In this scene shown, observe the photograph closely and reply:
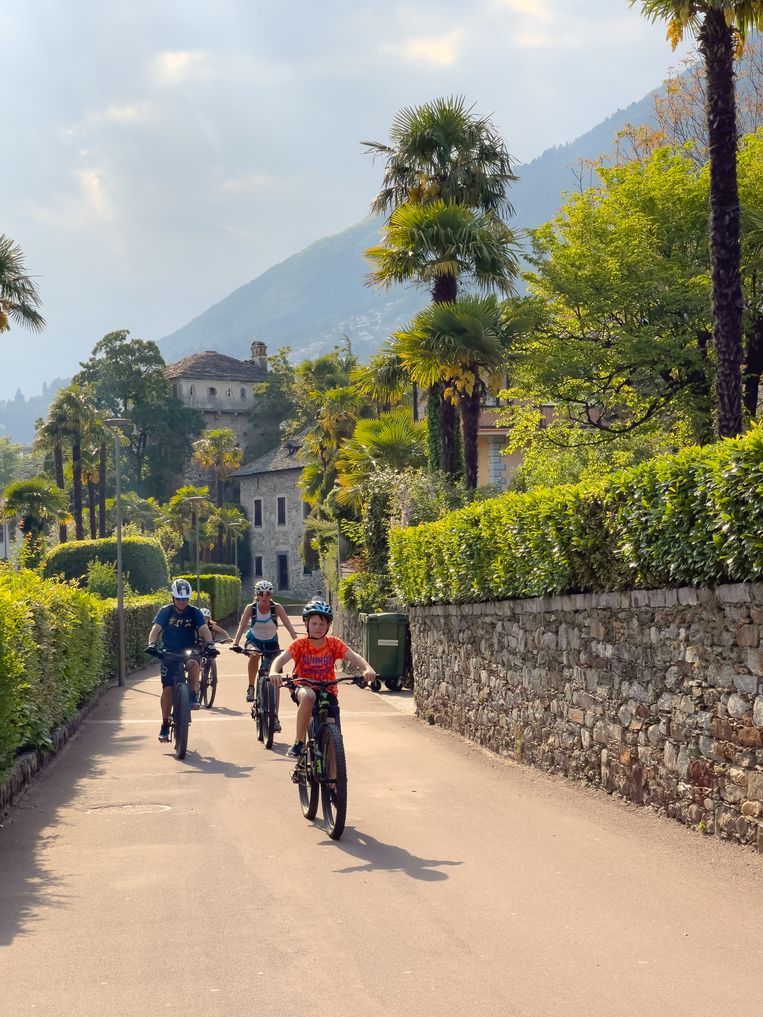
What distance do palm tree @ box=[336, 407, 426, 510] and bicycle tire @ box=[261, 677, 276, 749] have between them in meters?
21.1

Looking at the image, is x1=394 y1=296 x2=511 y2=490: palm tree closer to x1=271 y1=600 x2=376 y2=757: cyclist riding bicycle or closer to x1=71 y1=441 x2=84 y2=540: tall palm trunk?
x1=271 y1=600 x2=376 y2=757: cyclist riding bicycle

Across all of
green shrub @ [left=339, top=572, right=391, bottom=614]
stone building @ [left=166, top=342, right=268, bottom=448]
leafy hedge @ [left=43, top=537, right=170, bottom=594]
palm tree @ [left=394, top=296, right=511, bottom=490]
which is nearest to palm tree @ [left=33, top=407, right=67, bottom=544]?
leafy hedge @ [left=43, top=537, right=170, bottom=594]

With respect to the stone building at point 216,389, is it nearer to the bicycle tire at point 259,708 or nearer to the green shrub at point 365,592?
the green shrub at point 365,592

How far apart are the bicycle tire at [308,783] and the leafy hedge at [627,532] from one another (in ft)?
10.1

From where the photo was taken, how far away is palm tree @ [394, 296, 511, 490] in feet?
90.9

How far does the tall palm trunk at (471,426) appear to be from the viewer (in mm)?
29188

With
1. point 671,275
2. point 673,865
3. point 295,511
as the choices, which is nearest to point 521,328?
point 671,275

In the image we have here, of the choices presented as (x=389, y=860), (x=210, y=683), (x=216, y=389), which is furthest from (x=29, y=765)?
(x=216, y=389)

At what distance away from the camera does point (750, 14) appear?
56.2 ft

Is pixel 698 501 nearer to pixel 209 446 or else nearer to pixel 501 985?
pixel 501 985

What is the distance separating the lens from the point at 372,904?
23.6ft

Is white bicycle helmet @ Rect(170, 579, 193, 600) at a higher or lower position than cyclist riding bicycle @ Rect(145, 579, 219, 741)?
higher

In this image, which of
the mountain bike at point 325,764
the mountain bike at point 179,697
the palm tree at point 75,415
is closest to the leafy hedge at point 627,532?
the mountain bike at point 325,764

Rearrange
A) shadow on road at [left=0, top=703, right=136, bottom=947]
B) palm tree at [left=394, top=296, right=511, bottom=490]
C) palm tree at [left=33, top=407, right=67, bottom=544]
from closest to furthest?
1. shadow on road at [left=0, top=703, right=136, bottom=947]
2. palm tree at [left=394, top=296, right=511, bottom=490]
3. palm tree at [left=33, top=407, right=67, bottom=544]
